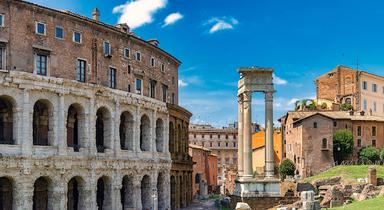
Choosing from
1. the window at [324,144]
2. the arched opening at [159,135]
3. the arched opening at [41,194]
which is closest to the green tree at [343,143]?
the window at [324,144]

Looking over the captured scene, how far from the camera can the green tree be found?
6456 cm

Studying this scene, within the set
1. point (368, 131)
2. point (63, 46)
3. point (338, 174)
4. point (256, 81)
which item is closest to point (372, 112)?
point (368, 131)

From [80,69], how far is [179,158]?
16.7 meters

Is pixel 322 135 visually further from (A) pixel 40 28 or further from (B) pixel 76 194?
(A) pixel 40 28

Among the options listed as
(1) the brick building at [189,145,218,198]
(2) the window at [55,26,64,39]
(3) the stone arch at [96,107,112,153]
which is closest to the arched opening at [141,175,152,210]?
(3) the stone arch at [96,107,112,153]

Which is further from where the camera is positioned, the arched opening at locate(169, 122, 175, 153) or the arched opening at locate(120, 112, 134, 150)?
the arched opening at locate(169, 122, 175, 153)

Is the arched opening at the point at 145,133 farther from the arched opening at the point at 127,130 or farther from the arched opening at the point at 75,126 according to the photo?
the arched opening at the point at 75,126

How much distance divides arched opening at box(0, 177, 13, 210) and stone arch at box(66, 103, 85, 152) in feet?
15.3

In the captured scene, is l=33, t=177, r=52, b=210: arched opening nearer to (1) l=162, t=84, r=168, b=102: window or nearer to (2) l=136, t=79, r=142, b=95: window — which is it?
(2) l=136, t=79, r=142, b=95: window

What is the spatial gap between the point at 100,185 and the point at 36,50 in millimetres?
12100

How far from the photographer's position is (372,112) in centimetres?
8044

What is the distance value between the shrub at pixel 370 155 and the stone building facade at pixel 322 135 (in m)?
1.22

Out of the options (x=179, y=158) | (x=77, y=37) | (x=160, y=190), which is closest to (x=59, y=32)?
(x=77, y=37)

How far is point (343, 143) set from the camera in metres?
64.6
